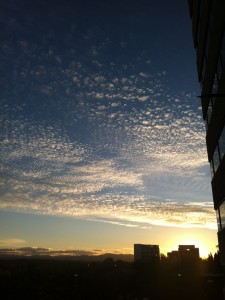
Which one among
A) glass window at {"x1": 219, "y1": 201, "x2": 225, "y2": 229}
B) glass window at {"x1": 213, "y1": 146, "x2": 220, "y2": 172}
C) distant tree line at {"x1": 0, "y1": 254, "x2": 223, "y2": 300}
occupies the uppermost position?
glass window at {"x1": 213, "y1": 146, "x2": 220, "y2": 172}

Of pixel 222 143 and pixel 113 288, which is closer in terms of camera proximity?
pixel 222 143

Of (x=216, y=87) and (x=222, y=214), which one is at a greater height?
(x=216, y=87)

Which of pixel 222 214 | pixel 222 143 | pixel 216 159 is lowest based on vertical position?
pixel 222 214

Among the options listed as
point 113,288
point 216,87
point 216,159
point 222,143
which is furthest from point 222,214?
point 113,288

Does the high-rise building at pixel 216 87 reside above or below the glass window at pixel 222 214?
above

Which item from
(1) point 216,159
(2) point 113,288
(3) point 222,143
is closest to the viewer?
(3) point 222,143

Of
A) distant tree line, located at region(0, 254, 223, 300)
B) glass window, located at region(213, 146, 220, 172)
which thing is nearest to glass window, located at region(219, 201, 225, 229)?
glass window, located at region(213, 146, 220, 172)

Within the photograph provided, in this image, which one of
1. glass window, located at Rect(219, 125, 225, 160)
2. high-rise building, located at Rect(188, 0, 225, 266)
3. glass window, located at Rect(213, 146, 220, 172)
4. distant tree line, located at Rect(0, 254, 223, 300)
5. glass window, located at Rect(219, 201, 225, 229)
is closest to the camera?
high-rise building, located at Rect(188, 0, 225, 266)

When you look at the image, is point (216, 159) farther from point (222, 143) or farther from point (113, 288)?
point (113, 288)

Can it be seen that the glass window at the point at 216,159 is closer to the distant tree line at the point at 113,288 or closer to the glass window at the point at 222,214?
the glass window at the point at 222,214

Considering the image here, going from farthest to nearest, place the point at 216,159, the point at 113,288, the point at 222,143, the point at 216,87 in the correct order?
the point at 113,288, the point at 216,159, the point at 216,87, the point at 222,143

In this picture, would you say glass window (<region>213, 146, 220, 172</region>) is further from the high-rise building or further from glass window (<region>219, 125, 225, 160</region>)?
glass window (<region>219, 125, 225, 160</region>)

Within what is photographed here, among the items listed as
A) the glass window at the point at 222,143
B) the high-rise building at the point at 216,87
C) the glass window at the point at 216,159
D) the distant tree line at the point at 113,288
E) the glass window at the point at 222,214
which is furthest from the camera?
the distant tree line at the point at 113,288

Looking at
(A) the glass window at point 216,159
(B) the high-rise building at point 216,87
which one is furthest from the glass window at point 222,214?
(A) the glass window at point 216,159
